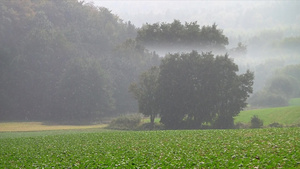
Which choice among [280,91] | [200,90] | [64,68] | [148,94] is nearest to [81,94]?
[64,68]

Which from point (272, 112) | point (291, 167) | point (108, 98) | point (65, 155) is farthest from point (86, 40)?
point (291, 167)

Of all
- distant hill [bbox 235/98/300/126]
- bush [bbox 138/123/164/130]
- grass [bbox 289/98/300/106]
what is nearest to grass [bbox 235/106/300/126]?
distant hill [bbox 235/98/300/126]

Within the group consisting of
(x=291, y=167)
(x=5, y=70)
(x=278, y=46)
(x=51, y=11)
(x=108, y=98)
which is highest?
(x=51, y=11)

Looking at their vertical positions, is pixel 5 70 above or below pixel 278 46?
below

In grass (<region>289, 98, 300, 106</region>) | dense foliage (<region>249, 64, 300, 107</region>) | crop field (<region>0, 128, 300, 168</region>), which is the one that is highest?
dense foliage (<region>249, 64, 300, 107</region>)

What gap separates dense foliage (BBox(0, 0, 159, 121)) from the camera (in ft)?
277

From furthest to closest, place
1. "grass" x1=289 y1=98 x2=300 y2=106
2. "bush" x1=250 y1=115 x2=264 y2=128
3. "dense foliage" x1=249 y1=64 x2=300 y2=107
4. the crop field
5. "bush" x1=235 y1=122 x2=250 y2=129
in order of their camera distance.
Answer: "dense foliage" x1=249 y1=64 x2=300 y2=107
"grass" x1=289 y1=98 x2=300 y2=106
"bush" x1=235 y1=122 x2=250 y2=129
"bush" x1=250 y1=115 x2=264 y2=128
the crop field

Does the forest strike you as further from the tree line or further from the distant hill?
the distant hill

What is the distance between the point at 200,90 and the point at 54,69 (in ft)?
155

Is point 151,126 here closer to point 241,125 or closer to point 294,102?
point 241,125

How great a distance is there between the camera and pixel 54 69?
92.9 m

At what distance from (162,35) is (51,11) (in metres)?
52.4

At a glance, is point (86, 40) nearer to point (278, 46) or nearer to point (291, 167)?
point (278, 46)

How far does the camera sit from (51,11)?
345 ft
